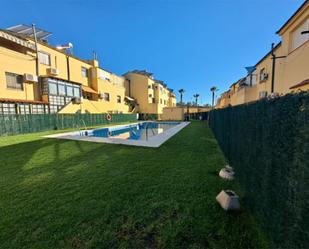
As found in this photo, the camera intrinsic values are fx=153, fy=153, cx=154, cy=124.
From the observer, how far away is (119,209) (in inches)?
110

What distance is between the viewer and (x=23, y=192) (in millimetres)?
3412

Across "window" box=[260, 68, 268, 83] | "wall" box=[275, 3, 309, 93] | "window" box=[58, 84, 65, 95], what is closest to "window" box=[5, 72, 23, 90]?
"window" box=[58, 84, 65, 95]

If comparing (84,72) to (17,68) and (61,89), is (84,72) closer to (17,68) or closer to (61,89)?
(61,89)

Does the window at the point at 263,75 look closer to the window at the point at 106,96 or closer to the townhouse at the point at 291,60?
the townhouse at the point at 291,60

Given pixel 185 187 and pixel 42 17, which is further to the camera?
pixel 42 17

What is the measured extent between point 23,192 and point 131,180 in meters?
2.39

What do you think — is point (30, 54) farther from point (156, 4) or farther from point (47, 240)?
point (47, 240)

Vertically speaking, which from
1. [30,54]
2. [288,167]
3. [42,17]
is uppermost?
[42,17]

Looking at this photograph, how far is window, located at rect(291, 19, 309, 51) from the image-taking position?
307 inches

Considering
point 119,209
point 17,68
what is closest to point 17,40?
point 17,68

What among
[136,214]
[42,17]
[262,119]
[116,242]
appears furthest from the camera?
[42,17]

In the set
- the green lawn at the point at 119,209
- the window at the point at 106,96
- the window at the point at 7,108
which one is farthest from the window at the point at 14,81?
the green lawn at the point at 119,209

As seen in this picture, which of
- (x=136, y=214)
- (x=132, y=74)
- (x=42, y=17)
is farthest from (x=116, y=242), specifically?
(x=132, y=74)

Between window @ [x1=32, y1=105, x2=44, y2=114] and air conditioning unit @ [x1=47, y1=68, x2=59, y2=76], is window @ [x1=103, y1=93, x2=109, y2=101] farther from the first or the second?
window @ [x1=32, y1=105, x2=44, y2=114]
